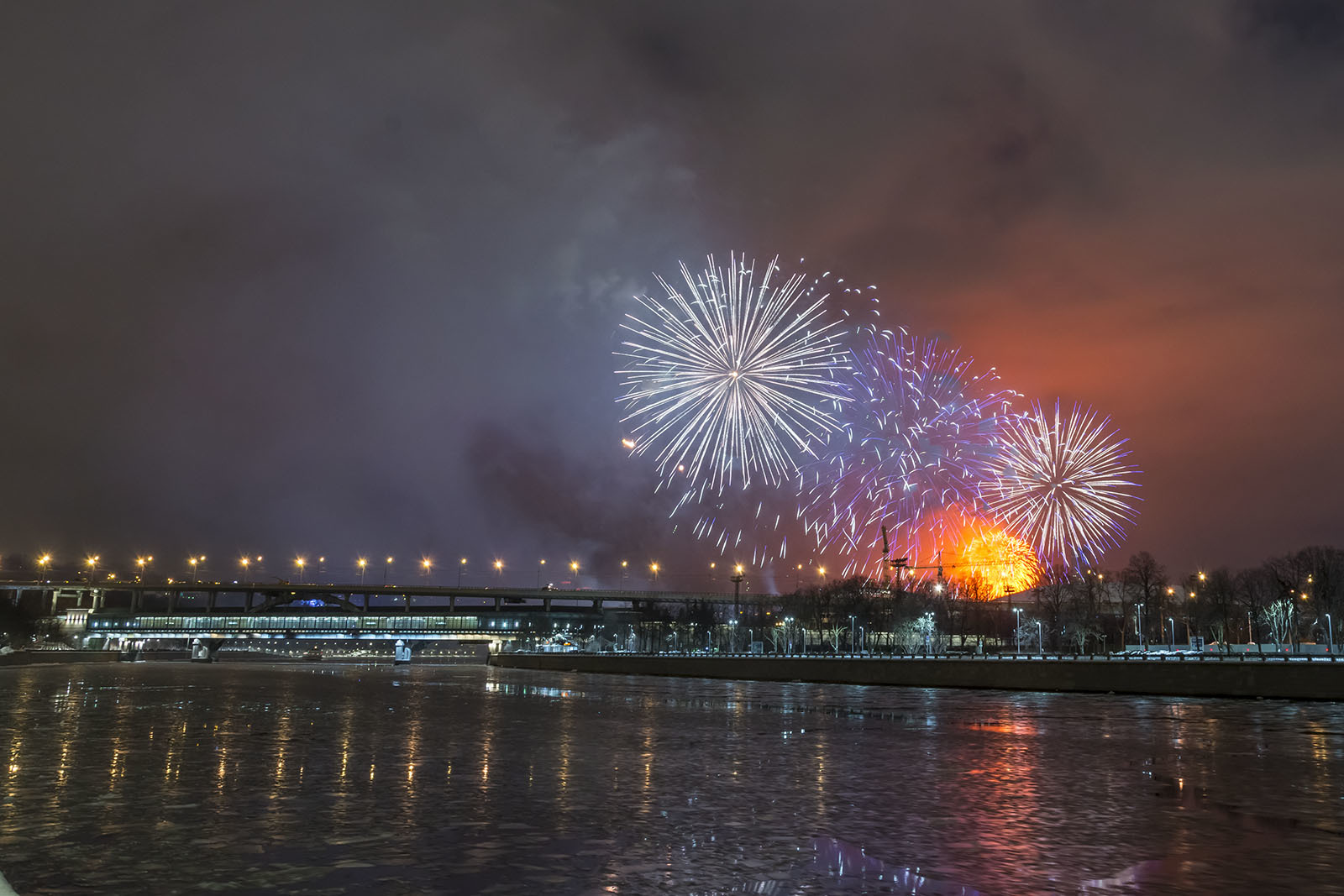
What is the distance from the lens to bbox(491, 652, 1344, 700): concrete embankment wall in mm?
38938

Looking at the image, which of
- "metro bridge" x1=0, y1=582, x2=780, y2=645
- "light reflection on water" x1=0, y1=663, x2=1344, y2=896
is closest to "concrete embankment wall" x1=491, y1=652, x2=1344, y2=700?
"light reflection on water" x1=0, y1=663, x2=1344, y2=896

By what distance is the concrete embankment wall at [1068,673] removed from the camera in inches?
1533

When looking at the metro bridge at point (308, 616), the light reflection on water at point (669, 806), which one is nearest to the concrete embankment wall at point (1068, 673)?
the light reflection on water at point (669, 806)

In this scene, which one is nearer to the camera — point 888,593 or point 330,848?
point 330,848

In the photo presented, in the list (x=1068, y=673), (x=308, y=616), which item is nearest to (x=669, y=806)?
(x=1068, y=673)

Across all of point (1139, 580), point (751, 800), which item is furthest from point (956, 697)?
point (1139, 580)

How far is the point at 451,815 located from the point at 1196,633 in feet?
415

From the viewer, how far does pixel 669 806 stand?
42.0ft

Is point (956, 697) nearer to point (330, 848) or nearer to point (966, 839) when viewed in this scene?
point (966, 839)

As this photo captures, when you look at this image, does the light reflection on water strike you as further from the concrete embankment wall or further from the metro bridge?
the metro bridge

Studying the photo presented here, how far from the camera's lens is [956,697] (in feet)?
142

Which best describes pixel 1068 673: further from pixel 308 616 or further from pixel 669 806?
pixel 308 616

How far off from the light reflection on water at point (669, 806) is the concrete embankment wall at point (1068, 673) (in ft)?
42.8

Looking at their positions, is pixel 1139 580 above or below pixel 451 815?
above
